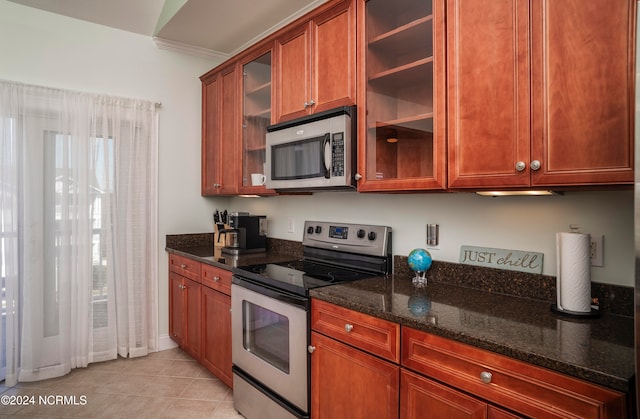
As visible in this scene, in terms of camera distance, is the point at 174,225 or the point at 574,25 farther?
the point at 174,225

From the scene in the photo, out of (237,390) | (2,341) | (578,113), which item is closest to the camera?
(578,113)

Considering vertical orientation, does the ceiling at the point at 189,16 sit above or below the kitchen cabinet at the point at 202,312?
above

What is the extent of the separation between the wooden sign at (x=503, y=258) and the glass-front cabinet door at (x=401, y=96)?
437 mm

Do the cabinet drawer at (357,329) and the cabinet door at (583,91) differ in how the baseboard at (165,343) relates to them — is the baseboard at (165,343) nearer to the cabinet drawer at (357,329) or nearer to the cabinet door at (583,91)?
the cabinet drawer at (357,329)

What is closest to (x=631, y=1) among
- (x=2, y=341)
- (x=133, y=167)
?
(x=133, y=167)

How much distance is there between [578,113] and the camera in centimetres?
118

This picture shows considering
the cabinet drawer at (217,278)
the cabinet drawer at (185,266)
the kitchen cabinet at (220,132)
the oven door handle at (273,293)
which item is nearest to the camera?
the oven door handle at (273,293)

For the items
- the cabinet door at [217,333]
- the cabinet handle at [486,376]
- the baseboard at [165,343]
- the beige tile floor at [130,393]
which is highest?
the cabinet handle at [486,376]

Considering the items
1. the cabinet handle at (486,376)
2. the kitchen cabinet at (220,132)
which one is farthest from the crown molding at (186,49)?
the cabinet handle at (486,376)

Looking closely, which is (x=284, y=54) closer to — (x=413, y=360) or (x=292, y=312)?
(x=292, y=312)

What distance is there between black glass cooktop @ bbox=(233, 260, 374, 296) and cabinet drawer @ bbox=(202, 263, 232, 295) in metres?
0.18

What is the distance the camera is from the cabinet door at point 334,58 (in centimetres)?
194

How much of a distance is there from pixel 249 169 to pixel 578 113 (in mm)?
2089

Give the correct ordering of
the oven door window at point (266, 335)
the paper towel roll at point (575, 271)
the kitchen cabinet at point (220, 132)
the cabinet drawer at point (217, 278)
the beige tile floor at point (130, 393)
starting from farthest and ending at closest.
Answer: the kitchen cabinet at point (220, 132) → the cabinet drawer at point (217, 278) → the beige tile floor at point (130, 393) → the oven door window at point (266, 335) → the paper towel roll at point (575, 271)
